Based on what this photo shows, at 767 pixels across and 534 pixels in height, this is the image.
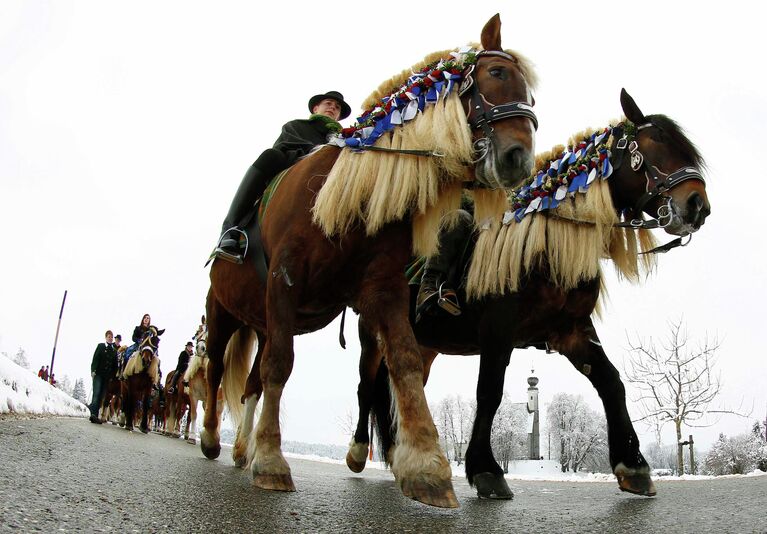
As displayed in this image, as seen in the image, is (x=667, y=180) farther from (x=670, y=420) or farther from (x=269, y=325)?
(x=670, y=420)

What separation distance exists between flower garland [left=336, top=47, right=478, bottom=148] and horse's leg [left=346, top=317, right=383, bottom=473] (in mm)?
3277

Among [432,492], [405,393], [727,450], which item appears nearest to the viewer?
[432,492]

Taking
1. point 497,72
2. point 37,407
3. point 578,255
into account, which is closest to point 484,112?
point 497,72

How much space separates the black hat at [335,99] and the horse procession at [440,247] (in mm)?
16

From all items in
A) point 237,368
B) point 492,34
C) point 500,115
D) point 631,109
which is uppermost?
point 631,109

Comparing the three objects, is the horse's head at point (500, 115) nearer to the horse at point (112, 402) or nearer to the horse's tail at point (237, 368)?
the horse's tail at point (237, 368)

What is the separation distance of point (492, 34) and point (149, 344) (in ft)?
52.5

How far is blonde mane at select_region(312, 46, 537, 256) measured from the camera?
166 inches

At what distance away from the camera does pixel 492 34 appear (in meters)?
4.72

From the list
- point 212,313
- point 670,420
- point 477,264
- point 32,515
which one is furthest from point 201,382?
point 670,420

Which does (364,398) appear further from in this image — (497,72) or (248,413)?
(497,72)

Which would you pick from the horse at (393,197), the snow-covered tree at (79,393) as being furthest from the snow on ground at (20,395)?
the snow-covered tree at (79,393)

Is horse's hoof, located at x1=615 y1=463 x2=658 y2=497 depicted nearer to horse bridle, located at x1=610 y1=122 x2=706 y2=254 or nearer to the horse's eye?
horse bridle, located at x1=610 y1=122 x2=706 y2=254

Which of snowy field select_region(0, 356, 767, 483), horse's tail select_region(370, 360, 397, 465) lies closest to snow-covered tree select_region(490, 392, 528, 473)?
snowy field select_region(0, 356, 767, 483)
